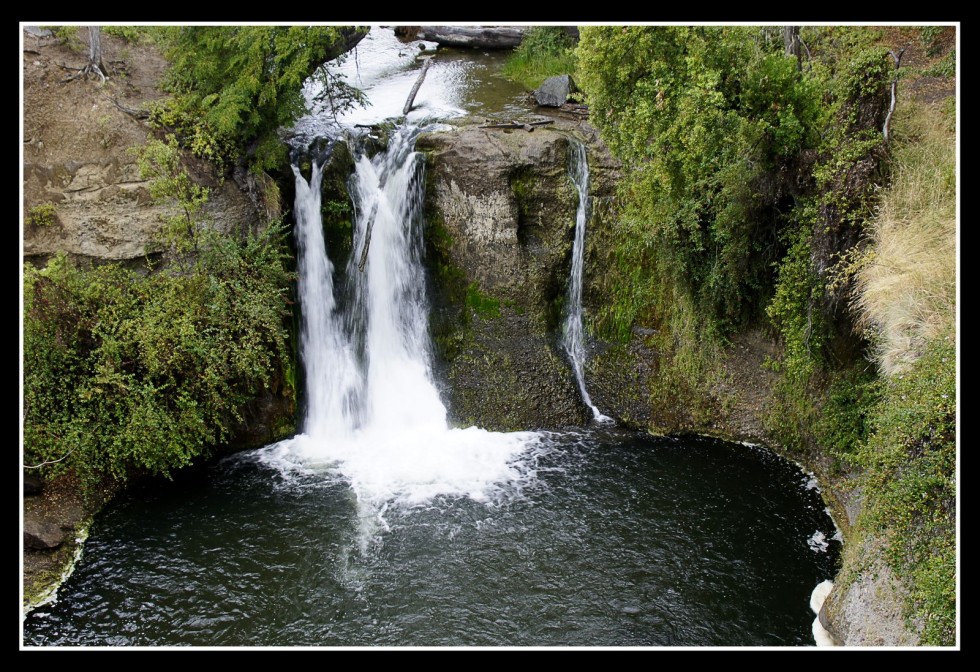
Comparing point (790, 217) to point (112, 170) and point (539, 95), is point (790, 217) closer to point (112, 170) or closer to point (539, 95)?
point (539, 95)

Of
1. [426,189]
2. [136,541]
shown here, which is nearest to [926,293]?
[426,189]

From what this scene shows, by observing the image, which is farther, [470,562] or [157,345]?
[157,345]

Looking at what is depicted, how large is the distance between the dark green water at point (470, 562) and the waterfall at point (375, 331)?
1252mm

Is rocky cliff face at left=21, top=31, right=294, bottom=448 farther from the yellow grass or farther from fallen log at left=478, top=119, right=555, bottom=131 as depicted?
the yellow grass

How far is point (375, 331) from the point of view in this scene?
1340 centimetres

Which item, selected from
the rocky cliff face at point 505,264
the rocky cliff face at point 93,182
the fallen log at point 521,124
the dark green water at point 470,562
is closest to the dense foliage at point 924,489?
the dark green water at point 470,562

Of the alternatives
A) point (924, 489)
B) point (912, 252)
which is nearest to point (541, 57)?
point (912, 252)

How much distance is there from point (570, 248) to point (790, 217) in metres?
3.87

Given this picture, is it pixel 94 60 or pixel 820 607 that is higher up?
pixel 94 60

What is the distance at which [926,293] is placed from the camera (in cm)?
815

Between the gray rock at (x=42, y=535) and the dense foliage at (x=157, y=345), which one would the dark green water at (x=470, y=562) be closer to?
the gray rock at (x=42, y=535)

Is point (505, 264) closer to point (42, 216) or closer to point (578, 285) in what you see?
point (578, 285)

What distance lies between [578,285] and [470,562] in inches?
225

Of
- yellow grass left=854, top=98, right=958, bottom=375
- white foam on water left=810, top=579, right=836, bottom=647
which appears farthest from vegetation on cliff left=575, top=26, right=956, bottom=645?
white foam on water left=810, top=579, right=836, bottom=647
